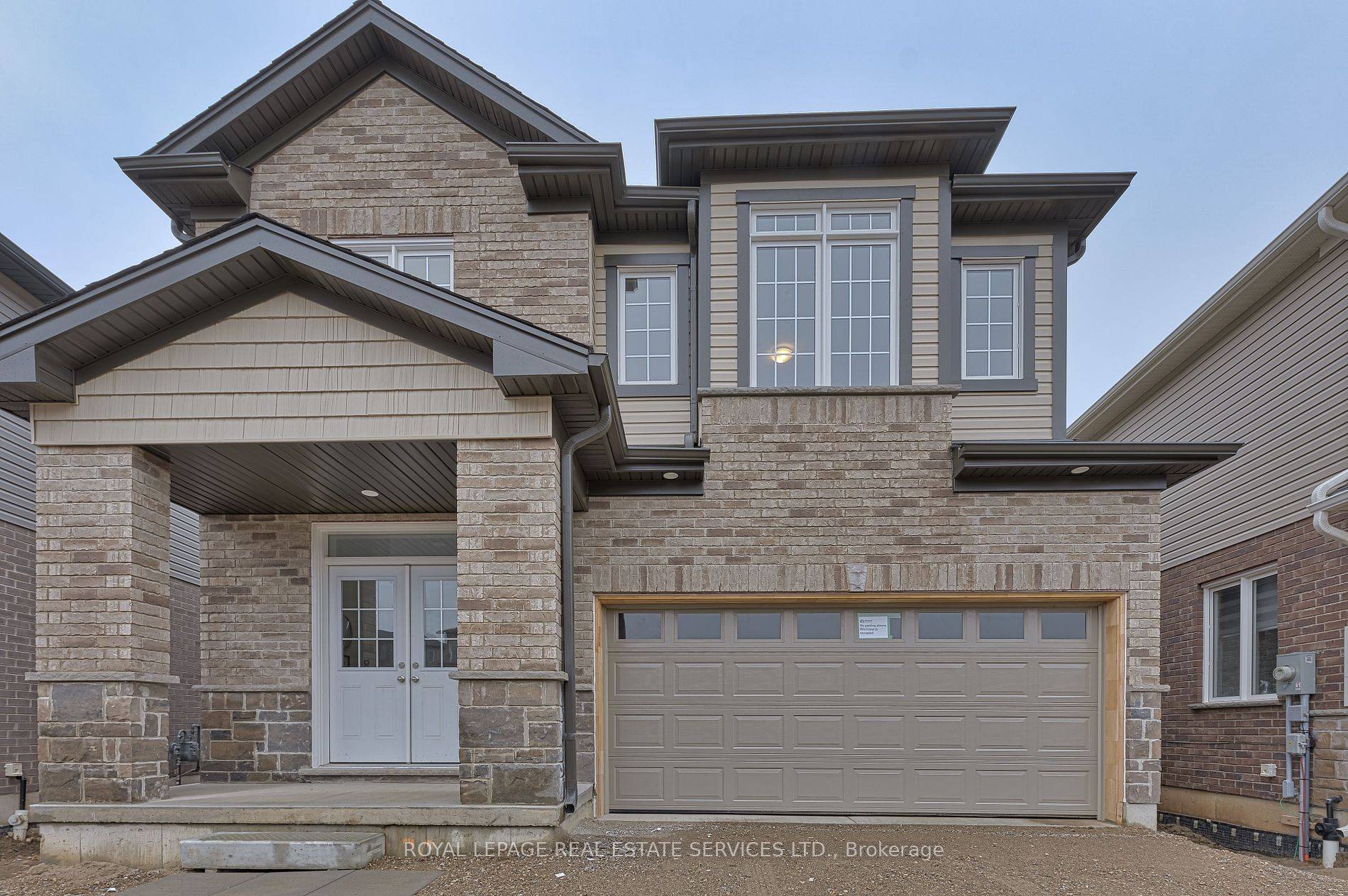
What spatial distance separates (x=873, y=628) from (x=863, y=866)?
9.13 ft

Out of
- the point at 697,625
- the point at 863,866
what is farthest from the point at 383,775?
the point at 863,866

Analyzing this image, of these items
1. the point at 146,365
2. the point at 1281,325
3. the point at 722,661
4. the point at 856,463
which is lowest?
the point at 722,661

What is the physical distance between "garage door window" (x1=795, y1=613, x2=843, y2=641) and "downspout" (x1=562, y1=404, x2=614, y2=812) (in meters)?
2.73

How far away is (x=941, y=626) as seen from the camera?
8.96 m

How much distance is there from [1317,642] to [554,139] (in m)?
8.92

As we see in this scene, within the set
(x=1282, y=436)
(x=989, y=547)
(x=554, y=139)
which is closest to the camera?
(x=989, y=547)

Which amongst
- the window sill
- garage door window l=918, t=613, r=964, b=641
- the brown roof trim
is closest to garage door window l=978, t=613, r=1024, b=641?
garage door window l=918, t=613, r=964, b=641

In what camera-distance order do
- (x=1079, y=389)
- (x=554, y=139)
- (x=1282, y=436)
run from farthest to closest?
(x=1079, y=389)
(x=1282, y=436)
(x=554, y=139)

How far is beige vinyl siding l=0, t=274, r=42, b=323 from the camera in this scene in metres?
10.8

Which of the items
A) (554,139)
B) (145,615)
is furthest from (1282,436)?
(145,615)

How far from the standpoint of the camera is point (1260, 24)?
79500mm

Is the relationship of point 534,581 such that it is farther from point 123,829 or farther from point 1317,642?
point 1317,642

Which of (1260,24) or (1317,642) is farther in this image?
(1260,24)

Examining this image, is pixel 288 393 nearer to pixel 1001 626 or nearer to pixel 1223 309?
pixel 1001 626
